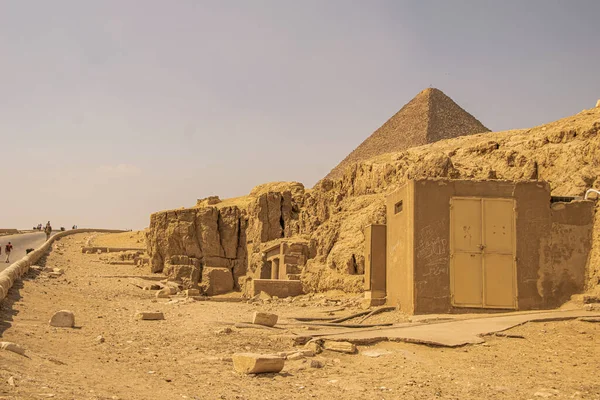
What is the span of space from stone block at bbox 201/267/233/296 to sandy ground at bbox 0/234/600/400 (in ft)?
54.5

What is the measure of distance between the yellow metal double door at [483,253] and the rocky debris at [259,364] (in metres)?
5.77

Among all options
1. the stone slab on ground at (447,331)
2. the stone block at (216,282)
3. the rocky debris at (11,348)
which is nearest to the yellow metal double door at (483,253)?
the stone slab on ground at (447,331)

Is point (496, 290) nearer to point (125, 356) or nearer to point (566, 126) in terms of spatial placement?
point (125, 356)

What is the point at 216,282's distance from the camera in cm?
2859

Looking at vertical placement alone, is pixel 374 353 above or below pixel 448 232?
below

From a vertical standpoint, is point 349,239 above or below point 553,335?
above

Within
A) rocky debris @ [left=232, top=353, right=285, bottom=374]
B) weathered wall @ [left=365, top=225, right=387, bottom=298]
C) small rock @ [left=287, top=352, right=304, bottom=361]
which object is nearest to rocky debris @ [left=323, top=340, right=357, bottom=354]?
small rock @ [left=287, top=352, right=304, bottom=361]

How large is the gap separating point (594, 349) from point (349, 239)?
12156 millimetres

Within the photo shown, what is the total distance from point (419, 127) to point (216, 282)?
49527 mm

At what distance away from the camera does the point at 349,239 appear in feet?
68.0

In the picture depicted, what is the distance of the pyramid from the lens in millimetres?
71500

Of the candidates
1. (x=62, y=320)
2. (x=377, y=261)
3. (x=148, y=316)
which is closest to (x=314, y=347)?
(x=62, y=320)

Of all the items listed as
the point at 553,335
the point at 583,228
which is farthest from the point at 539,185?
the point at 553,335

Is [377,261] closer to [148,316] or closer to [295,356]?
[148,316]
